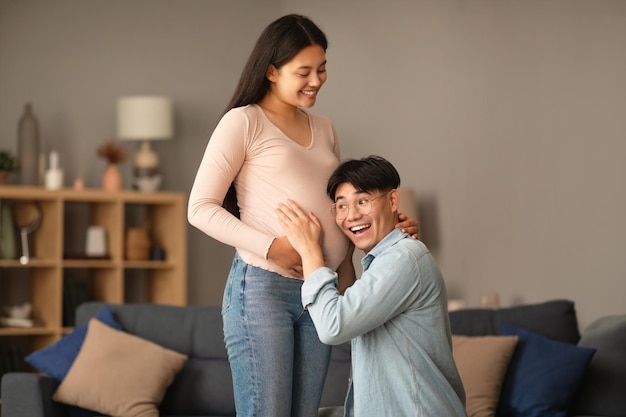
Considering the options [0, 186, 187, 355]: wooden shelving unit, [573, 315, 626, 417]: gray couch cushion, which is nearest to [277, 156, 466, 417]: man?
[573, 315, 626, 417]: gray couch cushion

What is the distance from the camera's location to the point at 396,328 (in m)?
1.99

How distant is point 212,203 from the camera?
2.07 m

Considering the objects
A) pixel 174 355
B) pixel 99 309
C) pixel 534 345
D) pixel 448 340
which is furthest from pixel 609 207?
pixel 448 340

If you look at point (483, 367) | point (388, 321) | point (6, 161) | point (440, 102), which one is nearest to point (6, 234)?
point (6, 161)

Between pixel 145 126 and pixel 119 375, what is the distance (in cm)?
240

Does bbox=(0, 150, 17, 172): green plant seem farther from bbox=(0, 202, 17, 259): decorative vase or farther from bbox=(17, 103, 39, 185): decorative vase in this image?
bbox=(0, 202, 17, 259): decorative vase

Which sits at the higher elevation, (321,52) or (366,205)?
(321,52)

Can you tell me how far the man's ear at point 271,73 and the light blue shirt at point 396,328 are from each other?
0.47 metres

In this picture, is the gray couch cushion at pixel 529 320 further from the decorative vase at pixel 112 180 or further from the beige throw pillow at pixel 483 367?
the decorative vase at pixel 112 180

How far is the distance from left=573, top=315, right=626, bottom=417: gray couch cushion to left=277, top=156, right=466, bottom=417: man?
6.32 ft

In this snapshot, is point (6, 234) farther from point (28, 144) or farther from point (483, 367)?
point (483, 367)

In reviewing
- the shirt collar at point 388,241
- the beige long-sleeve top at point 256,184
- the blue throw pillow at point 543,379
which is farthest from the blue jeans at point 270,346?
the blue throw pillow at point 543,379

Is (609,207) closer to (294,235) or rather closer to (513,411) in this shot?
(513,411)

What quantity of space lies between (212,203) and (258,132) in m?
0.19
